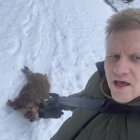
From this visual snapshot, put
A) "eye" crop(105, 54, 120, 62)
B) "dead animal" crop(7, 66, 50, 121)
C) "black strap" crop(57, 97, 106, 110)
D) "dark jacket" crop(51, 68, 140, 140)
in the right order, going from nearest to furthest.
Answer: "dark jacket" crop(51, 68, 140, 140)
"eye" crop(105, 54, 120, 62)
"black strap" crop(57, 97, 106, 110)
"dead animal" crop(7, 66, 50, 121)

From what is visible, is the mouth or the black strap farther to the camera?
the black strap

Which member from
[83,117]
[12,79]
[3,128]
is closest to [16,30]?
[12,79]

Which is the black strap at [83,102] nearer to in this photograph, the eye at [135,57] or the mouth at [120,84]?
the mouth at [120,84]

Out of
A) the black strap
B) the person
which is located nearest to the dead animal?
the black strap

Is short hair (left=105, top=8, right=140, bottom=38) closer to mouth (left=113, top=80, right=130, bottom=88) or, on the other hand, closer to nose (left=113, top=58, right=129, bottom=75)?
nose (left=113, top=58, right=129, bottom=75)

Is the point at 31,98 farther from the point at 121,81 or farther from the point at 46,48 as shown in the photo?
the point at 121,81

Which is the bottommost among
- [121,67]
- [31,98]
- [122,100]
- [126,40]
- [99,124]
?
[31,98]

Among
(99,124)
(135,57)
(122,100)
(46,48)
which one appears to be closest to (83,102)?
(99,124)
